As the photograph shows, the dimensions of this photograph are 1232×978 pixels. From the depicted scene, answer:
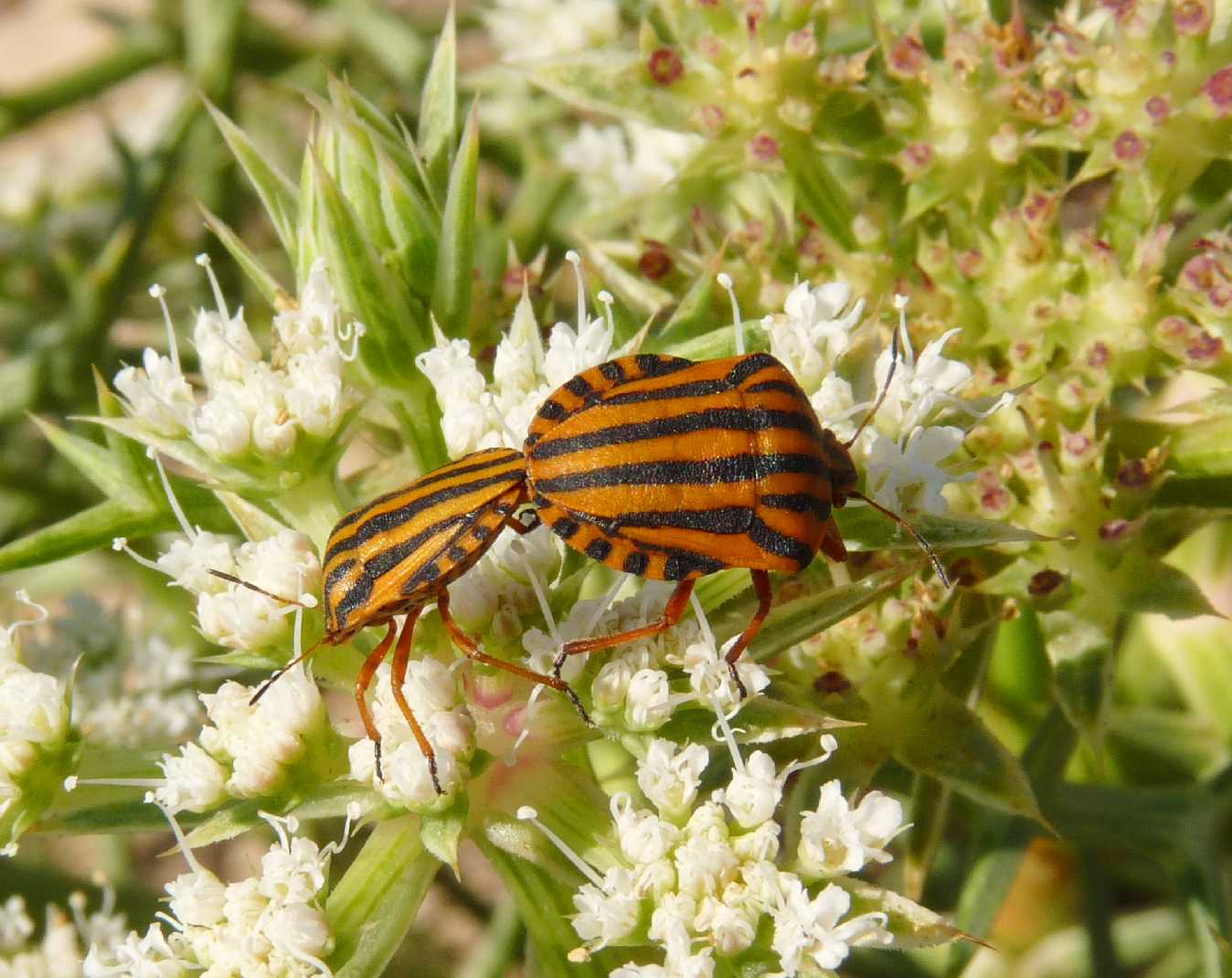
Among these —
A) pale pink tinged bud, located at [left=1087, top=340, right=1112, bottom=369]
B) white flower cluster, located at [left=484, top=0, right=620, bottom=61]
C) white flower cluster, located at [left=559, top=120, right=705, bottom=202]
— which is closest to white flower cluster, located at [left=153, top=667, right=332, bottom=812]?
pale pink tinged bud, located at [left=1087, top=340, right=1112, bottom=369]

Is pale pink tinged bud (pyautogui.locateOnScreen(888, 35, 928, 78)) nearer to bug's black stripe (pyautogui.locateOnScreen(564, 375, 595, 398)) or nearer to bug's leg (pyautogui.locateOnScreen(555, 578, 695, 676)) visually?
bug's black stripe (pyautogui.locateOnScreen(564, 375, 595, 398))

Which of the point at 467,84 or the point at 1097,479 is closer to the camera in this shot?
the point at 1097,479

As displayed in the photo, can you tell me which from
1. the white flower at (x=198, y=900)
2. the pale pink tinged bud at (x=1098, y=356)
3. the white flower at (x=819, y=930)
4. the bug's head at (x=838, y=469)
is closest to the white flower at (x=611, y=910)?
the white flower at (x=819, y=930)

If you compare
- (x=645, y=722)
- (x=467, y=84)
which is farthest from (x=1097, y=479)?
(x=467, y=84)

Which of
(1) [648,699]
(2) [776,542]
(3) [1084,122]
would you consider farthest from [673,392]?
Answer: (3) [1084,122]

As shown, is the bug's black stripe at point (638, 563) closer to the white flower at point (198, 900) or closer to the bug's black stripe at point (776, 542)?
the bug's black stripe at point (776, 542)

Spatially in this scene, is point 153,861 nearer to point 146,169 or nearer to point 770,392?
point 146,169
